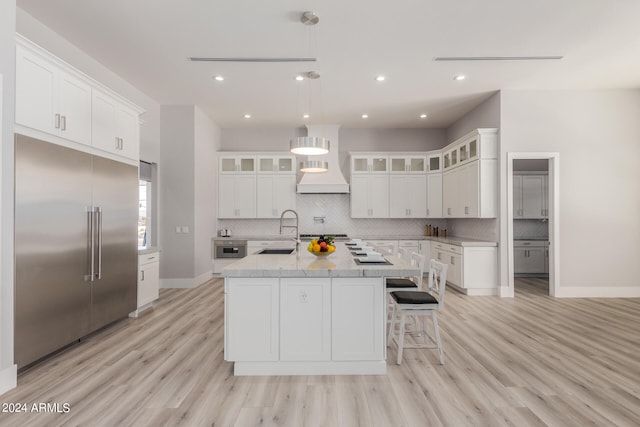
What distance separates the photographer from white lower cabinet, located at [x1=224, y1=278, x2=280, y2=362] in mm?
2799

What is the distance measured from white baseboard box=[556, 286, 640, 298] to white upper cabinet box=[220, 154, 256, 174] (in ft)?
19.8

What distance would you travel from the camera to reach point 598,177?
559cm

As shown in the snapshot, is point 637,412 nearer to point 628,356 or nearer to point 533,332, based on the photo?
point 628,356

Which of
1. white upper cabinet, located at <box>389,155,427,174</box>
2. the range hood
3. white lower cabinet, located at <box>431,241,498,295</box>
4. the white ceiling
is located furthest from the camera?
white upper cabinet, located at <box>389,155,427,174</box>

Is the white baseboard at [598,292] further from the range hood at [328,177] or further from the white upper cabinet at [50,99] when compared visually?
the white upper cabinet at [50,99]

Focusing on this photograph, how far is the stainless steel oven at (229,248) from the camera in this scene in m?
7.22

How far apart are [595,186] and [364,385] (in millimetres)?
5289

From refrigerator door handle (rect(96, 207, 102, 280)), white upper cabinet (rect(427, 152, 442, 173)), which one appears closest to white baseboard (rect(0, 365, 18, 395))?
refrigerator door handle (rect(96, 207, 102, 280))

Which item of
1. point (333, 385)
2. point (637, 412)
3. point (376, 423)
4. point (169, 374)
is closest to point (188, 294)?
point (169, 374)

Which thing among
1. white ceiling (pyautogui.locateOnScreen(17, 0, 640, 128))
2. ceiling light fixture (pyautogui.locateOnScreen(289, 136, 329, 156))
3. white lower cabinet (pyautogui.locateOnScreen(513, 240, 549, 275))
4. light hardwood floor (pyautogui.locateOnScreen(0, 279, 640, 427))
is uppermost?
white ceiling (pyautogui.locateOnScreen(17, 0, 640, 128))

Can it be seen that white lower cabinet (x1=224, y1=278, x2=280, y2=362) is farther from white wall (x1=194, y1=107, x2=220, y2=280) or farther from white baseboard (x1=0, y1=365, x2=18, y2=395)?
white wall (x1=194, y1=107, x2=220, y2=280)

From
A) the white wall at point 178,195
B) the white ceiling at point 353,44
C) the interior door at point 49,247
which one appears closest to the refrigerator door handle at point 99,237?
the interior door at point 49,247

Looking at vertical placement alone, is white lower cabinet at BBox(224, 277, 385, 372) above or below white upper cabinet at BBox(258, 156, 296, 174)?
below

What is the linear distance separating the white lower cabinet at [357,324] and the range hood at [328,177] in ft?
15.7
